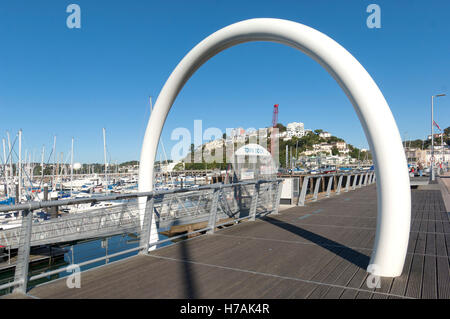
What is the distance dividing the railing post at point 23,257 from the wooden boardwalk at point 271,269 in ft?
0.48

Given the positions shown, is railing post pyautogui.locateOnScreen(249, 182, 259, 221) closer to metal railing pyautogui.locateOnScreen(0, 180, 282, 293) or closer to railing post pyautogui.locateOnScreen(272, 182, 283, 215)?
metal railing pyautogui.locateOnScreen(0, 180, 282, 293)

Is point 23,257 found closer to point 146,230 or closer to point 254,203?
point 146,230

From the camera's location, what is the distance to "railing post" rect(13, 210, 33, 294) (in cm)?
368

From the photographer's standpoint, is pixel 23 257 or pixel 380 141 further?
pixel 380 141

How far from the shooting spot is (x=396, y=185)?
13.1 ft

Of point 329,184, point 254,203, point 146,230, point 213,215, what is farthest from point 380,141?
point 329,184

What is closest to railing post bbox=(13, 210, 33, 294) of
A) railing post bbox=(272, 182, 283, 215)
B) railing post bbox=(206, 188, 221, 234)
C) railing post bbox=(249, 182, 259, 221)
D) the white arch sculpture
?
railing post bbox=(206, 188, 221, 234)

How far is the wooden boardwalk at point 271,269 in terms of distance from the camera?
12.1 feet

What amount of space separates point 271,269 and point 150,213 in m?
2.13

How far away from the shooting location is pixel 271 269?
4488 mm

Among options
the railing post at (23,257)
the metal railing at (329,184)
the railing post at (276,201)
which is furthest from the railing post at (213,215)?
the metal railing at (329,184)

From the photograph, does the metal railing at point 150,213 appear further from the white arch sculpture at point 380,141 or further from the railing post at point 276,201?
the white arch sculpture at point 380,141
